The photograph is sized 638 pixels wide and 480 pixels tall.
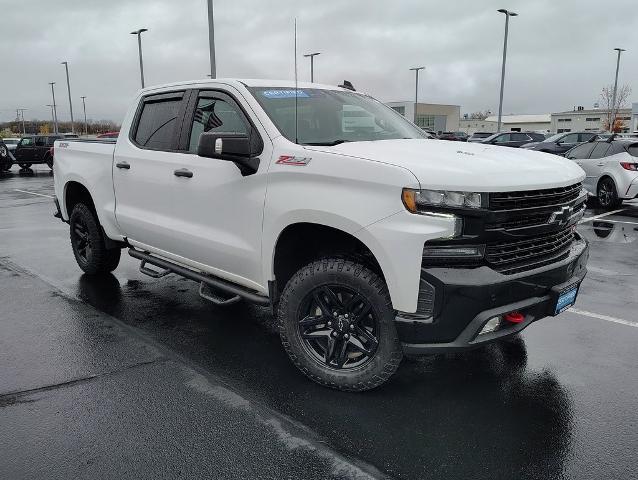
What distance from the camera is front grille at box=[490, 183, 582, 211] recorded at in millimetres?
3018

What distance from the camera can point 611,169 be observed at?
1228cm

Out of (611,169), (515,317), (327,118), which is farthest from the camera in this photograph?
(611,169)

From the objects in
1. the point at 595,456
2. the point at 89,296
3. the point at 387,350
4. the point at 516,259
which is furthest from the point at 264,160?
the point at 89,296

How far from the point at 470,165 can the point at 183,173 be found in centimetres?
227

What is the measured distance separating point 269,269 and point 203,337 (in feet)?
3.92

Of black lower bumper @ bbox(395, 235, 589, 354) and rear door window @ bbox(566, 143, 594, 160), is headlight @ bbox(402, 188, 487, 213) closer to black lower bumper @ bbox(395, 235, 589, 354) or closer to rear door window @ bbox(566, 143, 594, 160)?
black lower bumper @ bbox(395, 235, 589, 354)

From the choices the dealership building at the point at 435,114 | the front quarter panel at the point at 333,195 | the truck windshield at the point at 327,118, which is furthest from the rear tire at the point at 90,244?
the dealership building at the point at 435,114

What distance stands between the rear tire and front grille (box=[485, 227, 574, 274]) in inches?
172

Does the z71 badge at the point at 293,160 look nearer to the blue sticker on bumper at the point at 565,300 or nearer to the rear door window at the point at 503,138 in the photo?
the blue sticker on bumper at the point at 565,300

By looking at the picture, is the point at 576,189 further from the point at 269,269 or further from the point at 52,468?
the point at 52,468

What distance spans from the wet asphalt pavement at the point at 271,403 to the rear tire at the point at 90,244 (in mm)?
847

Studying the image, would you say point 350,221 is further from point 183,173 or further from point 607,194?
point 607,194

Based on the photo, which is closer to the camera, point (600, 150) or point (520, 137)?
point (600, 150)

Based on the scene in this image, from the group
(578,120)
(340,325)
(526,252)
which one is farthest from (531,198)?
(578,120)
